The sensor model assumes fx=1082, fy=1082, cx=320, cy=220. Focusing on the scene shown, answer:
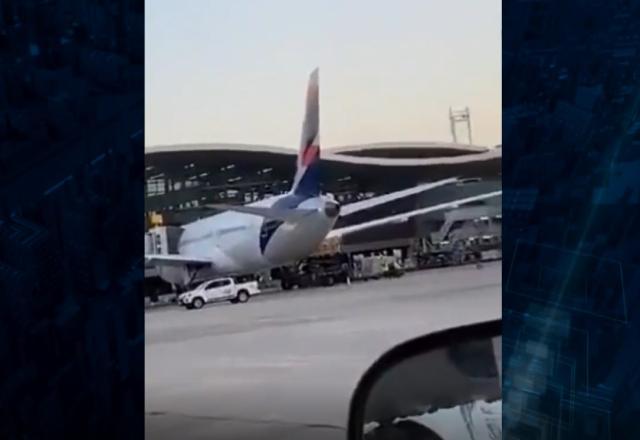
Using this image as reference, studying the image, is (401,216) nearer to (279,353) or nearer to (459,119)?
(459,119)

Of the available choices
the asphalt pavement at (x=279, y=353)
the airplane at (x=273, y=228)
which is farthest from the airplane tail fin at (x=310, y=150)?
the asphalt pavement at (x=279, y=353)

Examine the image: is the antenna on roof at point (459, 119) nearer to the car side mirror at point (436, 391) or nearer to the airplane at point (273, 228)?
the airplane at point (273, 228)

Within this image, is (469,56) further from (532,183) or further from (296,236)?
(296,236)

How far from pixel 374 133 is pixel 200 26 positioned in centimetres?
56

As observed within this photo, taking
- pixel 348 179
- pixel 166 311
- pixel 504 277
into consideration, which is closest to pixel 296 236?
pixel 348 179

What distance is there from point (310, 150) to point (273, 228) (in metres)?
0.24

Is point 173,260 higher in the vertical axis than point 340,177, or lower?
lower

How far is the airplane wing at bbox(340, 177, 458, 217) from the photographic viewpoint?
2.99 meters

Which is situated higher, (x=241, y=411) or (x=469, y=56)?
(x=469, y=56)

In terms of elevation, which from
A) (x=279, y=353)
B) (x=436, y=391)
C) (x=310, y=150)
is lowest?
(x=436, y=391)

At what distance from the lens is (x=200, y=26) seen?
2973 millimetres

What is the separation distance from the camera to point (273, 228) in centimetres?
298
